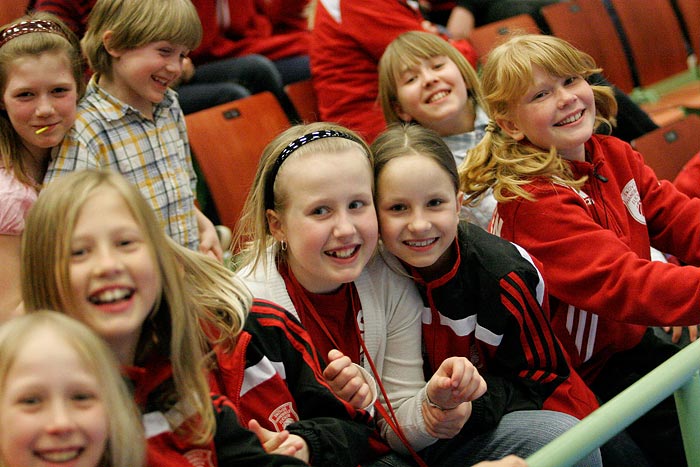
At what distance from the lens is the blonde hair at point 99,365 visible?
1.10 meters

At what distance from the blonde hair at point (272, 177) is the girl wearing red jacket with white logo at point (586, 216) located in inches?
17.2

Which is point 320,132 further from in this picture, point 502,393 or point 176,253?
point 502,393

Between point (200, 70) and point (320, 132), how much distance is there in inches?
68.0

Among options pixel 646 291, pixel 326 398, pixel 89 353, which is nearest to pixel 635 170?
pixel 646 291

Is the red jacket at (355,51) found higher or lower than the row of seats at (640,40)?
higher

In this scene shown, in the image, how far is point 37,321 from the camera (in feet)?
3.68

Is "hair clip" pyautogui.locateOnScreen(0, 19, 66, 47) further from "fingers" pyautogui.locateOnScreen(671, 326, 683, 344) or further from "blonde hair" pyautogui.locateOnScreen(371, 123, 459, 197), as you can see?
"fingers" pyautogui.locateOnScreen(671, 326, 683, 344)

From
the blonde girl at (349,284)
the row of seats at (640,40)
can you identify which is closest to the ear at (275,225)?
the blonde girl at (349,284)

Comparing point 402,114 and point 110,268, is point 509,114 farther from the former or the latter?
point 110,268

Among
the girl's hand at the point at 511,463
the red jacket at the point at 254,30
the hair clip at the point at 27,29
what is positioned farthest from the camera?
the red jacket at the point at 254,30

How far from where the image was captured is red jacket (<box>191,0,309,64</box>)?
3.35 meters

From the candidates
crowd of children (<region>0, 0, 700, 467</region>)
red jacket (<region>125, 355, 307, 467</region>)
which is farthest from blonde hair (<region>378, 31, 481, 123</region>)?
red jacket (<region>125, 355, 307, 467</region>)

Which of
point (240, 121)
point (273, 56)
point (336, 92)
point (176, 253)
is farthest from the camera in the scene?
point (273, 56)

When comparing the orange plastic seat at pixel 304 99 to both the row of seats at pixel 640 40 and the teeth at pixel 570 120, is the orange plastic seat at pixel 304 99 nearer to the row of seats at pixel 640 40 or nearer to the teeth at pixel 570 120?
the row of seats at pixel 640 40
